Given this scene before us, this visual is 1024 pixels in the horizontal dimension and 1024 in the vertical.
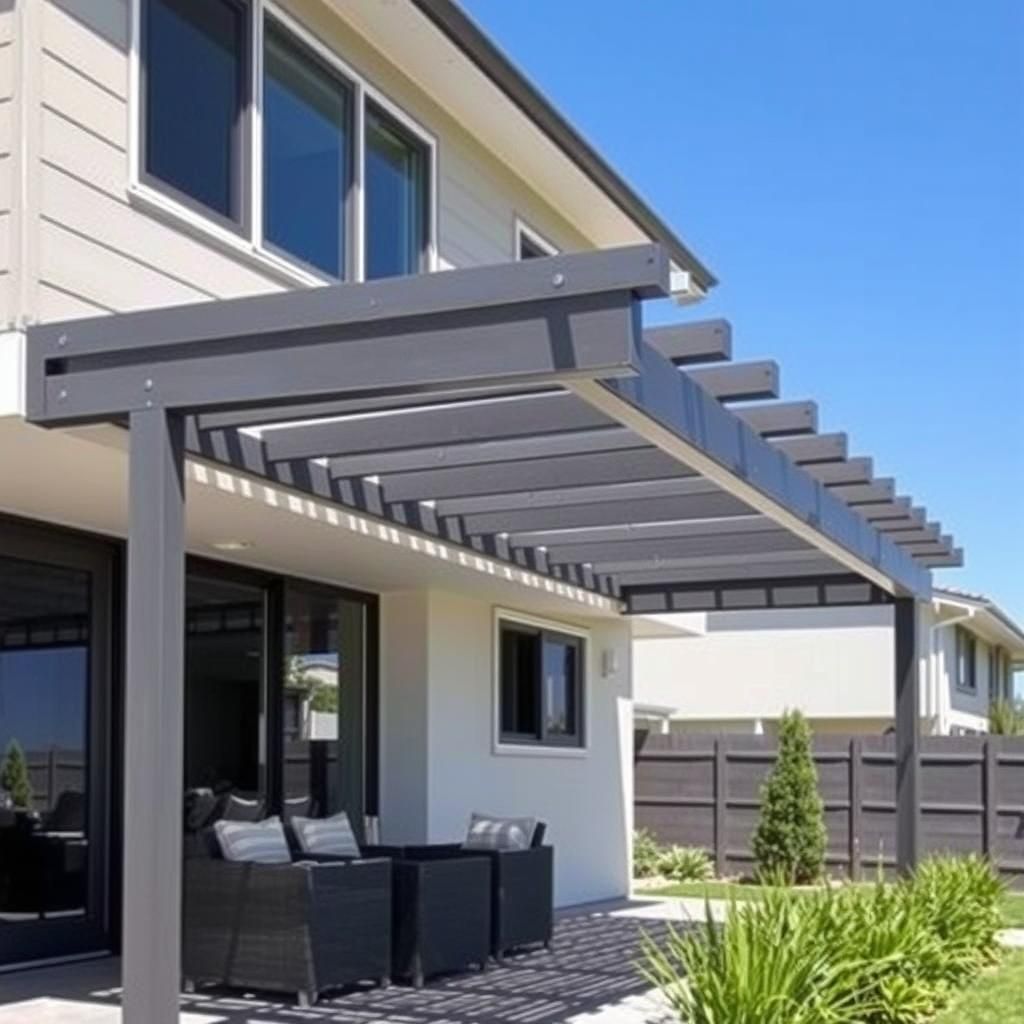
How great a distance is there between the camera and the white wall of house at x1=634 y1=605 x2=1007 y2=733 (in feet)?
89.6

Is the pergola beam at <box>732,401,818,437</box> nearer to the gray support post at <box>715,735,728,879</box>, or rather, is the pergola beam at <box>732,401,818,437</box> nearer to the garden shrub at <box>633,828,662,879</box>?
the garden shrub at <box>633,828,662,879</box>

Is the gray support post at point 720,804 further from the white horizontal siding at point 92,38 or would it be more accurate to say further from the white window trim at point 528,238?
the white horizontal siding at point 92,38

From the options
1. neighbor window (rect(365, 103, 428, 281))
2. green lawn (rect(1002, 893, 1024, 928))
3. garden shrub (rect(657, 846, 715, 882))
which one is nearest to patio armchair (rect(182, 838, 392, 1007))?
neighbor window (rect(365, 103, 428, 281))

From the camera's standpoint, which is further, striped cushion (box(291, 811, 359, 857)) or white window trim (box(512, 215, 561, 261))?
white window trim (box(512, 215, 561, 261))

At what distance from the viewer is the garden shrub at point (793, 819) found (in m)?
17.2

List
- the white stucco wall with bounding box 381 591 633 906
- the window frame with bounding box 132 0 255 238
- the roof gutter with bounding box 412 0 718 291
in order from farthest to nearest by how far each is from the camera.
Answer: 1. the white stucco wall with bounding box 381 591 633 906
2. the roof gutter with bounding box 412 0 718 291
3. the window frame with bounding box 132 0 255 238

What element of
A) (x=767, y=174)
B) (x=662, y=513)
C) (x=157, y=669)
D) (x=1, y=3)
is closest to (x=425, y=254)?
(x=662, y=513)

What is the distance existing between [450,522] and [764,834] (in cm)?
920

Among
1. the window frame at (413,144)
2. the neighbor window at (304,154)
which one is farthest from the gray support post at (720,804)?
the neighbor window at (304,154)

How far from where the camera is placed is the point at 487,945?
9.69 m

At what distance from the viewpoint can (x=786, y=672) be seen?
1107 inches

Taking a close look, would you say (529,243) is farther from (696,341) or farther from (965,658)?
(965,658)

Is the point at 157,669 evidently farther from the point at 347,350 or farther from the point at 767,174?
the point at 767,174

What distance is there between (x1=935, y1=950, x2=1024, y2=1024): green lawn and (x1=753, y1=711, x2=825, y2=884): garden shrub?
23.8 ft
